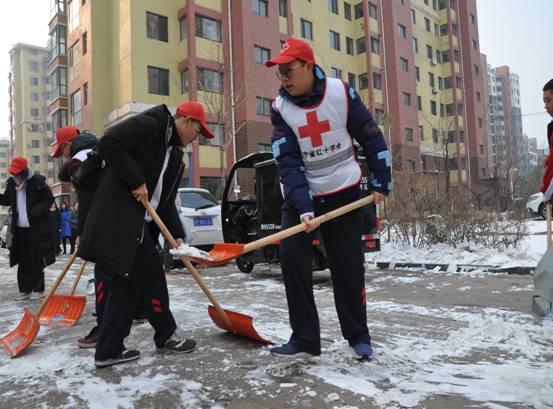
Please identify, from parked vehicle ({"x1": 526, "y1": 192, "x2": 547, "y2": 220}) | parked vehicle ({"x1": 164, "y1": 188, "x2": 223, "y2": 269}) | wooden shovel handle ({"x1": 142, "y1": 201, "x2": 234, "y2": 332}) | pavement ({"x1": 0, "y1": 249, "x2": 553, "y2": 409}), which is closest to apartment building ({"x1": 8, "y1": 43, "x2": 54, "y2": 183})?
parked vehicle ({"x1": 526, "y1": 192, "x2": 547, "y2": 220})

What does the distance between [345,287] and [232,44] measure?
2386cm

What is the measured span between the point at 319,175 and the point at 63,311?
9.63ft

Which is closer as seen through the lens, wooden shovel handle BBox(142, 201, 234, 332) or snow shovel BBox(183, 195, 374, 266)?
snow shovel BBox(183, 195, 374, 266)

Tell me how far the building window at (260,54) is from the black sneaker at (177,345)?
929 inches

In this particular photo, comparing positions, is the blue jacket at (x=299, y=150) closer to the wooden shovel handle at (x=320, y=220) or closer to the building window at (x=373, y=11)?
the wooden shovel handle at (x=320, y=220)

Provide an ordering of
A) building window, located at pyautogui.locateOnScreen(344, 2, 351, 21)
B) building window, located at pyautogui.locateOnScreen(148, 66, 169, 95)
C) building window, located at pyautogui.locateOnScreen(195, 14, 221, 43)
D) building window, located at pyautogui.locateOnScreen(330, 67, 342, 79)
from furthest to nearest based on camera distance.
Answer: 1. building window, located at pyautogui.locateOnScreen(344, 2, 351, 21)
2. building window, located at pyautogui.locateOnScreen(330, 67, 342, 79)
3. building window, located at pyautogui.locateOnScreen(195, 14, 221, 43)
4. building window, located at pyautogui.locateOnScreen(148, 66, 169, 95)

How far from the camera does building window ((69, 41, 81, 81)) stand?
91.2 ft

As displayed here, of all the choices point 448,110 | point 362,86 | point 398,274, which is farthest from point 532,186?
point 398,274

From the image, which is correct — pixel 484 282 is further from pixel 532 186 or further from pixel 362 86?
pixel 362 86

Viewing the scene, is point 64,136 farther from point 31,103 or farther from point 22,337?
point 31,103

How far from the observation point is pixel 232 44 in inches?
984

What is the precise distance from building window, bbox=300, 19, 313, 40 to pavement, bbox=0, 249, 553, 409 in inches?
1097

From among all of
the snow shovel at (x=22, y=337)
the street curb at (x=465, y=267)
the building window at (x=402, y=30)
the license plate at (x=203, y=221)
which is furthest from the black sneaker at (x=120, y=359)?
the building window at (x=402, y=30)

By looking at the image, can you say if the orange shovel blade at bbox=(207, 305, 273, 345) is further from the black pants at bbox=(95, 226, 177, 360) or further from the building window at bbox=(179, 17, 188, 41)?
the building window at bbox=(179, 17, 188, 41)
